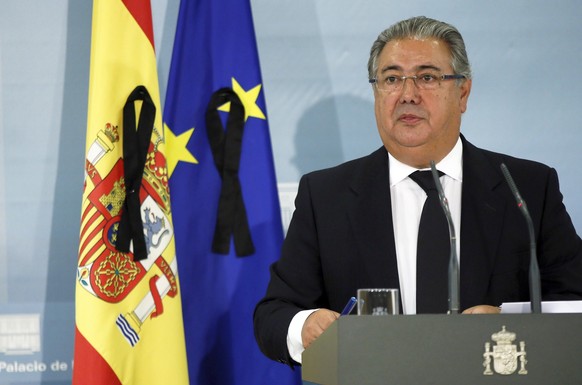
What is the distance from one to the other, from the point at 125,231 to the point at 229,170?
509 millimetres

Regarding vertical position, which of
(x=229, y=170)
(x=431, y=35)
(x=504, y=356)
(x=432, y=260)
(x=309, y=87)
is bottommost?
(x=504, y=356)

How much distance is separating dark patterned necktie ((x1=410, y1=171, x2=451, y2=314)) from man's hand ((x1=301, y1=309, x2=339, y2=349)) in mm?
426

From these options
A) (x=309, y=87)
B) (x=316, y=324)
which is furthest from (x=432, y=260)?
(x=309, y=87)

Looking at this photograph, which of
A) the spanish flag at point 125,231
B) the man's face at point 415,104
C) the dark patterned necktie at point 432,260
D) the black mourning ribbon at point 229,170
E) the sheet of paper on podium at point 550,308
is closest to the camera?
the sheet of paper on podium at point 550,308

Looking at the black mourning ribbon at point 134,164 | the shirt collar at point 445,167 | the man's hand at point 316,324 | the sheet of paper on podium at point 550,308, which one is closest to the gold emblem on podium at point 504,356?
the sheet of paper on podium at point 550,308

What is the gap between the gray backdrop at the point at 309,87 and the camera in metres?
3.87

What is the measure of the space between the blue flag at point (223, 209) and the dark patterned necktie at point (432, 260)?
3.28ft

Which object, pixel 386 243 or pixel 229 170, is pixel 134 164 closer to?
pixel 229 170

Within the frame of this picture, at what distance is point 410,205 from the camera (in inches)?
113

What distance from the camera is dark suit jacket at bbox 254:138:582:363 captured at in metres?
2.71

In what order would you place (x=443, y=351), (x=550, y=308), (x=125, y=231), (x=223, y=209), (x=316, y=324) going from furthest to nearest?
(x=223, y=209) < (x=125, y=231) < (x=316, y=324) < (x=550, y=308) < (x=443, y=351)

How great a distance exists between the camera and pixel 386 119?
2.87 m

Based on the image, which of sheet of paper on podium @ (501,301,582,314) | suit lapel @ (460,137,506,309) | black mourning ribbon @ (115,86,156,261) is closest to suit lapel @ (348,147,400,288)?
suit lapel @ (460,137,506,309)

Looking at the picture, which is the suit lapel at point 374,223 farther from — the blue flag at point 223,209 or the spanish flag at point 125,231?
the spanish flag at point 125,231
